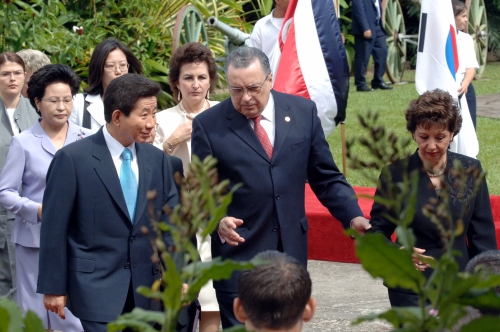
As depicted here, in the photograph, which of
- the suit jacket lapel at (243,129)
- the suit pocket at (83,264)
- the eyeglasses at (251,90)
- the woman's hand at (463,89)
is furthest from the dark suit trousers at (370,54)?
the suit pocket at (83,264)

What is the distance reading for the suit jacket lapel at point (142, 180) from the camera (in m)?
3.41

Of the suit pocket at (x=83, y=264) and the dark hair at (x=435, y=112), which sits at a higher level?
the dark hair at (x=435, y=112)

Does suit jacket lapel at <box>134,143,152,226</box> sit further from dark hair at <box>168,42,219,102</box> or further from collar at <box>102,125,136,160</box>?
dark hair at <box>168,42,219,102</box>

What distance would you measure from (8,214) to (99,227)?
60.2 inches

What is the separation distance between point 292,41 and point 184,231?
5336mm

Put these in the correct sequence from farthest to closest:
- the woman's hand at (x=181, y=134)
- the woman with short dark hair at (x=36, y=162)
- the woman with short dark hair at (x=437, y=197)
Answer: the woman's hand at (x=181, y=134) → the woman with short dark hair at (x=36, y=162) → the woman with short dark hair at (x=437, y=197)

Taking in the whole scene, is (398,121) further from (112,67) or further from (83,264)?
(83,264)

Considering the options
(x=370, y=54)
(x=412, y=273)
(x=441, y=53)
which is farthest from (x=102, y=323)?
(x=370, y=54)

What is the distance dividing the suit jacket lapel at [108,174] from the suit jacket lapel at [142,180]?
5 cm

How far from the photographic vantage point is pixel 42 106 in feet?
13.9

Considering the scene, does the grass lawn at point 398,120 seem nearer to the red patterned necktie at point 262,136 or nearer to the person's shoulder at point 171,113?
the person's shoulder at point 171,113

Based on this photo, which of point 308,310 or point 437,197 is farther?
point 437,197

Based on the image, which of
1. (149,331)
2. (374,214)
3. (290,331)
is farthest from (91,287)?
(149,331)

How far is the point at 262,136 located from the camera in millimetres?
3648
